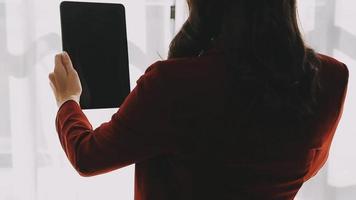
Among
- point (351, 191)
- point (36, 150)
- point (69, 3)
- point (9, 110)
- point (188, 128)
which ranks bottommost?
point (351, 191)

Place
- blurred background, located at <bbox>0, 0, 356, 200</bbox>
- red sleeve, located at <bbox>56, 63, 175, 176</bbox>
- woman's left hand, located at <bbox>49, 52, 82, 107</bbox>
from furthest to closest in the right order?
blurred background, located at <bbox>0, 0, 356, 200</bbox> → woman's left hand, located at <bbox>49, 52, 82, 107</bbox> → red sleeve, located at <bbox>56, 63, 175, 176</bbox>

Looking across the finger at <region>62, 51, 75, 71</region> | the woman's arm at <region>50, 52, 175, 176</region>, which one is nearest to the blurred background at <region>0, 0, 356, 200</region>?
the finger at <region>62, 51, 75, 71</region>

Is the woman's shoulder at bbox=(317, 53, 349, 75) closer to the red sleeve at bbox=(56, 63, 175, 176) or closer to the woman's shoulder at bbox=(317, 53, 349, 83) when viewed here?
the woman's shoulder at bbox=(317, 53, 349, 83)

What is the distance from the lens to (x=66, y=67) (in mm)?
680

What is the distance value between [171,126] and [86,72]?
0.87ft

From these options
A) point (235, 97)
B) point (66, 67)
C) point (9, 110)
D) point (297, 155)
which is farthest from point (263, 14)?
point (9, 110)

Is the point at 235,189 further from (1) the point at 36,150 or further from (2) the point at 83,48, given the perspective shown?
(1) the point at 36,150

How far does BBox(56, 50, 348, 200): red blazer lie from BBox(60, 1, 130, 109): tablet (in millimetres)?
110

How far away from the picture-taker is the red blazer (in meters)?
0.54

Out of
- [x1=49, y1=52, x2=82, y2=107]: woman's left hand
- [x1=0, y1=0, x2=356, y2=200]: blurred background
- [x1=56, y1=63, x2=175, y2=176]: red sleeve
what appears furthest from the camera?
[x1=0, y1=0, x2=356, y2=200]: blurred background

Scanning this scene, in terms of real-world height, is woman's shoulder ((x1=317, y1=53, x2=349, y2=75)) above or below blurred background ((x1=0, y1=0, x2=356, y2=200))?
above

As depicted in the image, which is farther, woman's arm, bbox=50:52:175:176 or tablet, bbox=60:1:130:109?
tablet, bbox=60:1:130:109

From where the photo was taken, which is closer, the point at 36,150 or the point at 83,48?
the point at 83,48

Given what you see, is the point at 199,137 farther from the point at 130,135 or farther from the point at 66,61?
the point at 66,61
